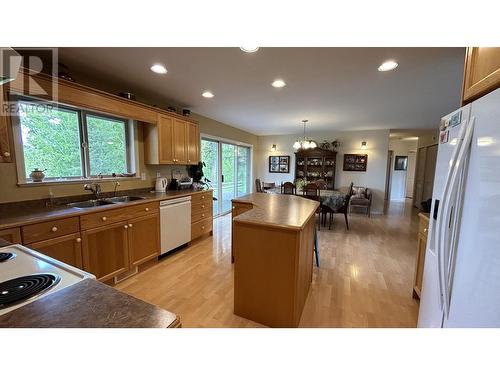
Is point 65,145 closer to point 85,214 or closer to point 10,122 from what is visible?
point 10,122

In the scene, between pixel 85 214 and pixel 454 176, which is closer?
pixel 454 176

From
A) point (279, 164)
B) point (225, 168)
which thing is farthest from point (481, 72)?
point (279, 164)

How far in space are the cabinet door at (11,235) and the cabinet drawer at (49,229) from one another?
31mm

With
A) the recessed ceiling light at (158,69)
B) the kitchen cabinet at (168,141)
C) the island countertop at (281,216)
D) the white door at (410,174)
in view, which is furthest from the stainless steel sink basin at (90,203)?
the white door at (410,174)

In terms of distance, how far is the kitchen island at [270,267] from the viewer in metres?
1.60

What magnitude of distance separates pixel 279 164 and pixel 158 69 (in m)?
5.27

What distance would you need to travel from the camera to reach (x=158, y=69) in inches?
90.4

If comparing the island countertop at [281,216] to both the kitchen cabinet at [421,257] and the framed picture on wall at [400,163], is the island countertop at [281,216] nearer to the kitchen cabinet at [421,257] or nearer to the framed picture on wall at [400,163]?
the kitchen cabinet at [421,257]

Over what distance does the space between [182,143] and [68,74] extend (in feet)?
5.19

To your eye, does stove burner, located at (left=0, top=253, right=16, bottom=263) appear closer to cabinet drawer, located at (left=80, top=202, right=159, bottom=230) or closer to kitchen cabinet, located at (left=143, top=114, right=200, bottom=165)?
cabinet drawer, located at (left=80, top=202, right=159, bottom=230)

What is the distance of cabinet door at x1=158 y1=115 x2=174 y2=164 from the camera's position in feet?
10.2

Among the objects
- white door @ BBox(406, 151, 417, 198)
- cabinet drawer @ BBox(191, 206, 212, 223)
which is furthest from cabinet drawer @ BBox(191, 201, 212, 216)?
white door @ BBox(406, 151, 417, 198)
